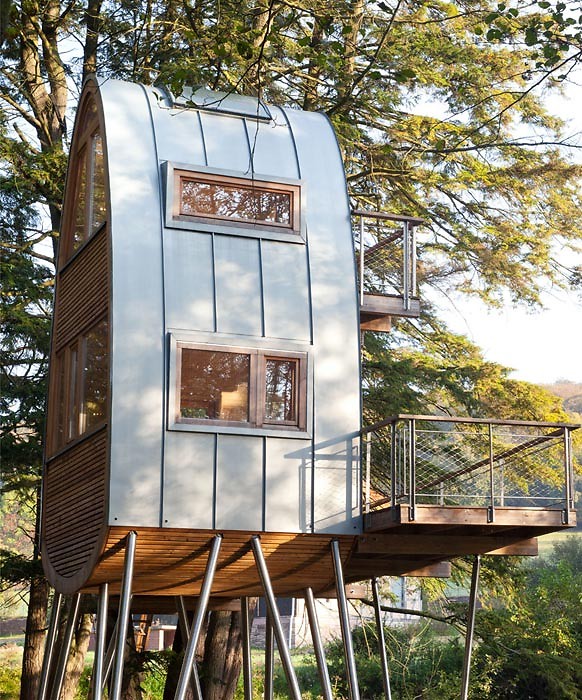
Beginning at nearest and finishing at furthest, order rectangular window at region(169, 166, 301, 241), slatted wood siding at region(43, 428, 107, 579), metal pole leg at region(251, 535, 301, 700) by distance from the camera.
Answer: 1. metal pole leg at region(251, 535, 301, 700)
2. slatted wood siding at region(43, 428, 107, 579)
3. rectangular window at region(169, 166, 301, 241)

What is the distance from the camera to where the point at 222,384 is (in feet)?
33.5

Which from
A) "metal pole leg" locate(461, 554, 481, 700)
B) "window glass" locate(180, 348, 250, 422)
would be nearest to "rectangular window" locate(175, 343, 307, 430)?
"window glass" locate(180, 348, 250, 422)

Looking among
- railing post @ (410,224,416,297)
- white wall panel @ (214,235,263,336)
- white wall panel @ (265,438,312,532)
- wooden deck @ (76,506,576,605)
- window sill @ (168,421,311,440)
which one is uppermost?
railing post @ (410,224,416,297)

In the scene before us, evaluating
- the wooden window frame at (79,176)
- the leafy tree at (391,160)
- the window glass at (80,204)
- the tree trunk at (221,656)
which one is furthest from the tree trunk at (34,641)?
the window glass at (80,204)

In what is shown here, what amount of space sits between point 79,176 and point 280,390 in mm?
4105

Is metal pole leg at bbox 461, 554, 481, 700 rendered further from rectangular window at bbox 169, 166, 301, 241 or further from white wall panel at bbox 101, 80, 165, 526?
→ rectangular window at bbox 169, 166, 301, 241

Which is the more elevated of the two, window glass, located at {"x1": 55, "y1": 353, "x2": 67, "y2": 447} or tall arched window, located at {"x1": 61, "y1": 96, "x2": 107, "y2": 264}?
tall arched window, located at {"x1": 61, "y1": 96, "x2": 107, "y2": 264}

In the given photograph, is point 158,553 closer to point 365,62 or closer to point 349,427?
point 349,427

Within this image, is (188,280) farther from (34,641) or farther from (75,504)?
(34,641)

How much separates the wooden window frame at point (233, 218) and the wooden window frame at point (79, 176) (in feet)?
2.39

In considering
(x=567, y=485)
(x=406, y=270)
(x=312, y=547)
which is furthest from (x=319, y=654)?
(x=406, y=270)

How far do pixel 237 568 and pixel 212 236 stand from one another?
337cm

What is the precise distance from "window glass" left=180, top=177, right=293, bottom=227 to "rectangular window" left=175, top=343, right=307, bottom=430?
1.47 meters

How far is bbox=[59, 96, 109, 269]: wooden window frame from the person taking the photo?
11523mm
